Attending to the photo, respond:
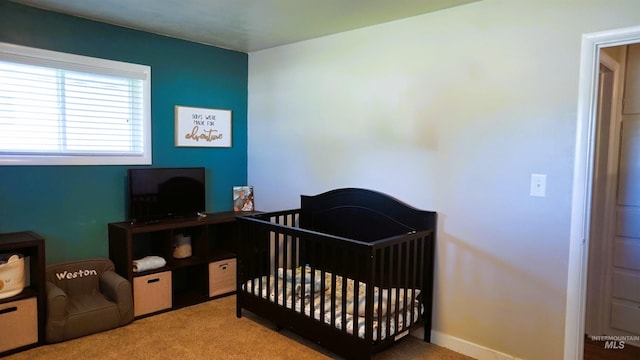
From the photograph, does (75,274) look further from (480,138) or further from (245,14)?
(480,138)

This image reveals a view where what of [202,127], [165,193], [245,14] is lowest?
[165,193]

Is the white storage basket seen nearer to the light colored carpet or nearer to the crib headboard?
the light colored carpet

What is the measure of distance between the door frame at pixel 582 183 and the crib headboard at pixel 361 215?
83cm

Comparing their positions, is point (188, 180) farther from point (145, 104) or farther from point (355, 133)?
point (355, 133)

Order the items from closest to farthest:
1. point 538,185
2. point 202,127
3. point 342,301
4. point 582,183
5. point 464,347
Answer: point 582,183
point 538,185
point 342,301
point 464,347
point 202,127

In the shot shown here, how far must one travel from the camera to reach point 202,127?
3.82 metres

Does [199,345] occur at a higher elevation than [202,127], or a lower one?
lower

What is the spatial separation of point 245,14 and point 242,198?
1751 mm

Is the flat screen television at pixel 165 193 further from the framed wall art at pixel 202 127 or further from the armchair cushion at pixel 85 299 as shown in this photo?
the armchair cushion at pixel 85 299

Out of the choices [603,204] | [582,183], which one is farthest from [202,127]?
[603,204]

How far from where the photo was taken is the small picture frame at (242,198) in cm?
399

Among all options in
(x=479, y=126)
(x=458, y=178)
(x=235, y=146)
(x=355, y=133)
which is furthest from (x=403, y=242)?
(x=235, y=146)

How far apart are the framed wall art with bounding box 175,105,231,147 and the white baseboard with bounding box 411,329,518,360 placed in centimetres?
242

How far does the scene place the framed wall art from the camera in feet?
12.0
